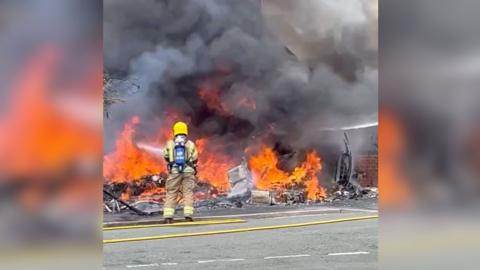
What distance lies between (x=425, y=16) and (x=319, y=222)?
4.71 feet

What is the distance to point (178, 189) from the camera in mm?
3445

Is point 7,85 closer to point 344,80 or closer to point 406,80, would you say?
point 406,80

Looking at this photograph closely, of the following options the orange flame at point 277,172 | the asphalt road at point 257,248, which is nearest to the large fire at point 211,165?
the orange flame at point 277,172

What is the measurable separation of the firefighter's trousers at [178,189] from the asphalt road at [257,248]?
0.11 m

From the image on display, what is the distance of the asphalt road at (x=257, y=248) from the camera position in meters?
3.05

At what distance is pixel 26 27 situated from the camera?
2055 mm

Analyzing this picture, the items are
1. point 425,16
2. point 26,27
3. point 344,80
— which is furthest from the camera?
point 344,80

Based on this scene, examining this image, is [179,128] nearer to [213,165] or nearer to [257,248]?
[213,165]

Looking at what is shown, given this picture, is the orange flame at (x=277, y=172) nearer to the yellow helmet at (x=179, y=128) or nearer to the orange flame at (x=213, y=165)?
the orange flame at (x=213, y=165)

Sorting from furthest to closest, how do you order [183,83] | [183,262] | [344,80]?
1. [344,80]
2. [183,83]
3. [183,262]

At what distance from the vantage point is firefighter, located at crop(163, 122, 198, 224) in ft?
11.2

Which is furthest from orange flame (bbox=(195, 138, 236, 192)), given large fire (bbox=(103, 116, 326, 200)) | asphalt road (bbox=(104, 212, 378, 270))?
asphalt road (bbox=(104, 212, 378, 270))

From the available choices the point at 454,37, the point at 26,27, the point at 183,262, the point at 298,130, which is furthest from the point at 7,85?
the point at 298,130

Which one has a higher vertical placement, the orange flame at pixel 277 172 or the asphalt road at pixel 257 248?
the orange flame at pixel 277 172
